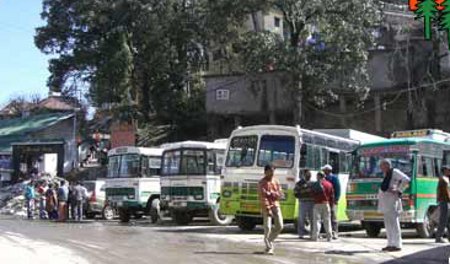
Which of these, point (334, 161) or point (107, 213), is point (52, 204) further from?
point (334, 161)

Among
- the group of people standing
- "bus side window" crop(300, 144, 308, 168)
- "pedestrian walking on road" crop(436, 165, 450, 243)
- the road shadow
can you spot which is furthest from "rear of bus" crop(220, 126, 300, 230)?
the group of people standing

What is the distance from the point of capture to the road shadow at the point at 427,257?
13703mm

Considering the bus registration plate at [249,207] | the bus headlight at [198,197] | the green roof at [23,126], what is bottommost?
the bus registration plate at [249,207]

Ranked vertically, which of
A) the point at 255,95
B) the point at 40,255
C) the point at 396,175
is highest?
the point at 255,95

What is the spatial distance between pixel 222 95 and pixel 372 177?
941 inches

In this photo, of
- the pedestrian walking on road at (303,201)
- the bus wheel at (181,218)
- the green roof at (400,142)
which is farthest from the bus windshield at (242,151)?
the bus wheel at (181,218)

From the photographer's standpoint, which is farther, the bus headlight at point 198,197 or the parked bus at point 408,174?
the bus headlight at point 198,197

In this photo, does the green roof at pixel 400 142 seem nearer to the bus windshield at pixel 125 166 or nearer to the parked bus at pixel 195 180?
the parked bus at pixel 195 180

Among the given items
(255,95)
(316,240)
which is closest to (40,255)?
(316,240)

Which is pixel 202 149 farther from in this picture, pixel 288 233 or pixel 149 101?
pixel 149 101

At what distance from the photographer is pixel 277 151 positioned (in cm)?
2077

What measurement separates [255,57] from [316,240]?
57.0ft

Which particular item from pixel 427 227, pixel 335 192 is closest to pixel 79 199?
pixel 335 192

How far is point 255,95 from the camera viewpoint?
40750 mm
